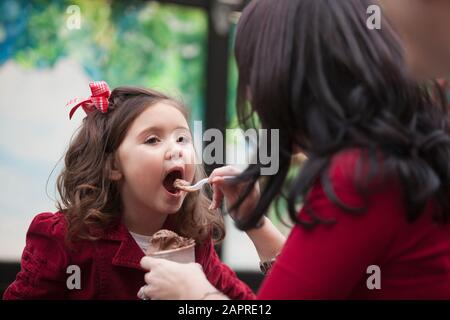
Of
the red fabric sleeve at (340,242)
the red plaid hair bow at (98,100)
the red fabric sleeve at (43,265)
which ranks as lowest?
the red fabric sleeve at (43,265)

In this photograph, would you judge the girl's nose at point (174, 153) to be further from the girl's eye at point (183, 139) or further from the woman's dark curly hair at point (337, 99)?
the woman's dark curly hair at point (337, 99)

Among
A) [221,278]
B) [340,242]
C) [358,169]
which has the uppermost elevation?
[358,169]

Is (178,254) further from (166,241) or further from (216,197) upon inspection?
(216,197)

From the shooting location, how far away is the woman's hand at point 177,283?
1.12 m

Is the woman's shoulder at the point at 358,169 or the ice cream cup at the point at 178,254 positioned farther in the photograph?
the ice cream cup at the point at 178,254

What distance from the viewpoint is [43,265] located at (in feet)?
5.26

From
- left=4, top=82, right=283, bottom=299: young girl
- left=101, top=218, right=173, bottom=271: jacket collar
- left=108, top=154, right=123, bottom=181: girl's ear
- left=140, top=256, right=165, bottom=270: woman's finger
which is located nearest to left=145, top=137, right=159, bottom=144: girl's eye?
left=4, top=82, right=283, bottom=299: young girl

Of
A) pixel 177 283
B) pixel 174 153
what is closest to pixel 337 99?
pixel 177 283

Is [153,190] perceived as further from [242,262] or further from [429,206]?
[242,262]

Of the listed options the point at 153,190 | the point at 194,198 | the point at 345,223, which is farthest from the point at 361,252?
the point at 194,198

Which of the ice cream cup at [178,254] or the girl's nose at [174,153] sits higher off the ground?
the girl's nose at [174,153]

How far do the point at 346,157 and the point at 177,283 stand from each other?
1.23 feet

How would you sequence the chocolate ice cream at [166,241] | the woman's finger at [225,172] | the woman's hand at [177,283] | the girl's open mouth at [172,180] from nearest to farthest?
1. the woman's hand at [177,283]
2. the chocolate ice cream at [166,241]
3. the woman's finger at [225,172]
4. the girl's open mouth at [172,180]

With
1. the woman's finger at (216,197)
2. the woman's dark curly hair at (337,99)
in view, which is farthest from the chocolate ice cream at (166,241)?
the woman's dark curly hair at (337,99)
